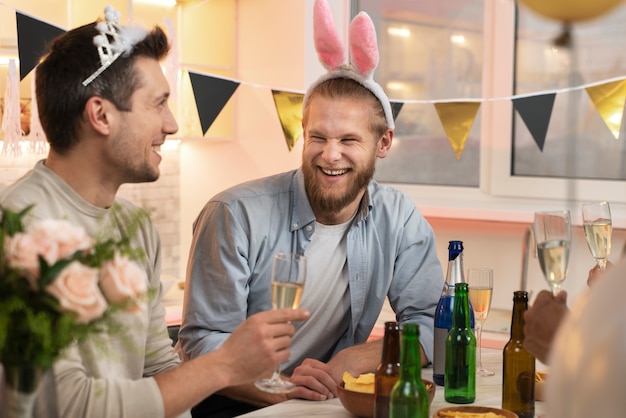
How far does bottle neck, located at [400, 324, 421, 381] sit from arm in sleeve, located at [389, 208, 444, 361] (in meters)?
1.03

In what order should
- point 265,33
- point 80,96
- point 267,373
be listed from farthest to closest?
point 265,33 → point 80,96 → point 267,373

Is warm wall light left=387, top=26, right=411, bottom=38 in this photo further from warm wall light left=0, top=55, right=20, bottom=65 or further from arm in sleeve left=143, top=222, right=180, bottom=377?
arm in sleeve left=143, top=222, right=180, bottom=377

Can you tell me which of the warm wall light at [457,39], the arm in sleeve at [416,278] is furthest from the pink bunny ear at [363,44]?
the warm wall light at [457,39]

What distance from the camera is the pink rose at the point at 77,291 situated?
3.65 feet

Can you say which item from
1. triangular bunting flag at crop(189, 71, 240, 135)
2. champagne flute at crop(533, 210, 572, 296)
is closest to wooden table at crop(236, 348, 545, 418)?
champagne flute at crop(533, 210, 572, 296)

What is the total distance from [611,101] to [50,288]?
2789 millimetres

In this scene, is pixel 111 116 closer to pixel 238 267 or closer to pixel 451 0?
pixel 238 267

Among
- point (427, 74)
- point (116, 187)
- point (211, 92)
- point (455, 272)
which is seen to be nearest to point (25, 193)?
point (116, 187)

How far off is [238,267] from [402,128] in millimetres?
1999

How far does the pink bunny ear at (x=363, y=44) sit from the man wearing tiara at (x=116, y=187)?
683 millimetres

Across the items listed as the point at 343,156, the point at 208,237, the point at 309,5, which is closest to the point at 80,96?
the point at 208,237

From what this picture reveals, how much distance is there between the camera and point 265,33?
14.1ft

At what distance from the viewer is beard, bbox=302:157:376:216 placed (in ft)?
8.15

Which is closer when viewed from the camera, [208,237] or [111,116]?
[111,116]
